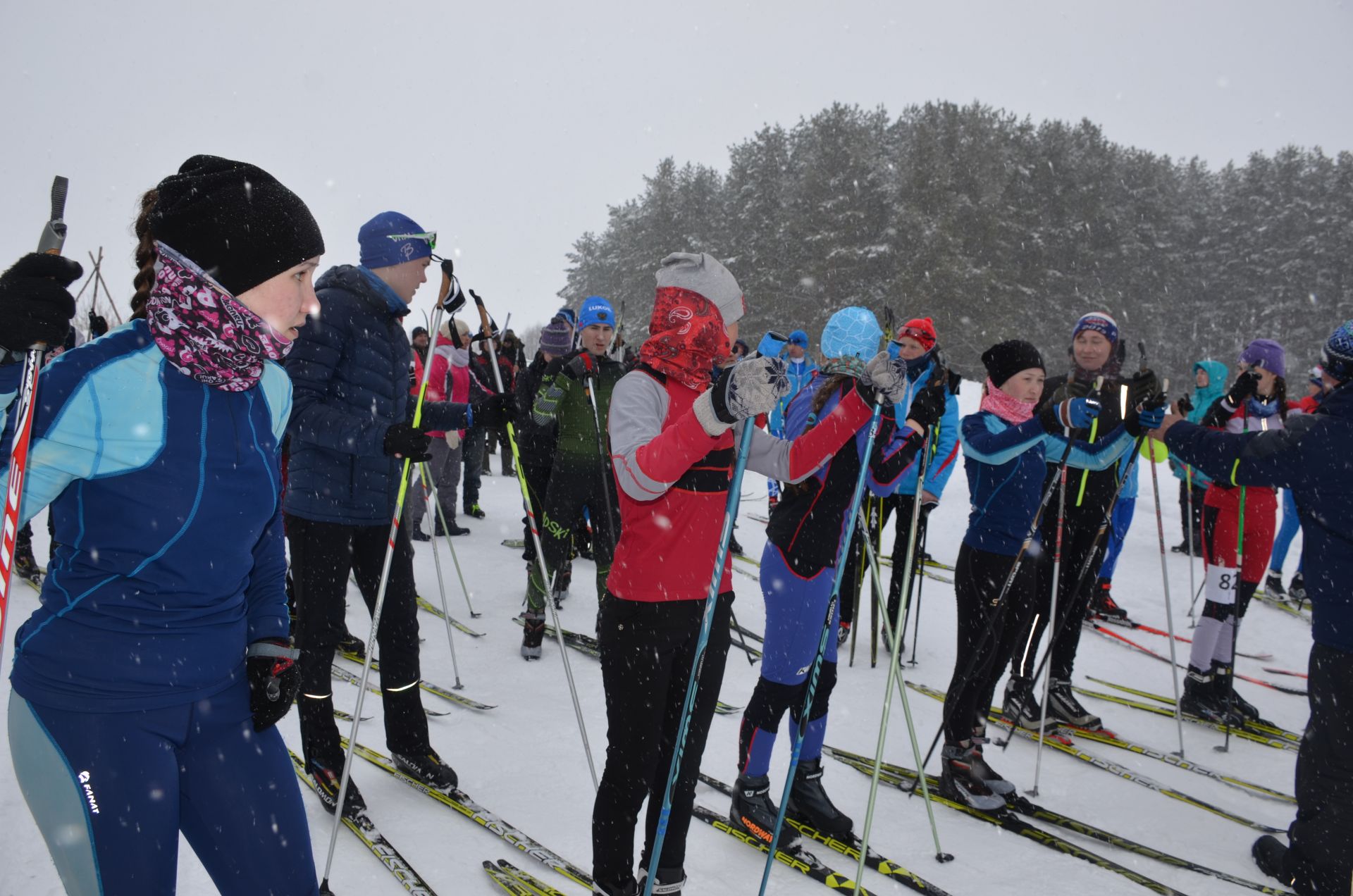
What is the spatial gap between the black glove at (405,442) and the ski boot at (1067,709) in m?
4.31

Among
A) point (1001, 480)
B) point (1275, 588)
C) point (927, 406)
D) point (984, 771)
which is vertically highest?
point (927, 406)

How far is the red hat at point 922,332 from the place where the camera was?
4574mm

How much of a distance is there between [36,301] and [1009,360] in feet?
13.9

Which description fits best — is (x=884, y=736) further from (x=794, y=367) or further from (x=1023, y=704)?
(x=794, y=367)

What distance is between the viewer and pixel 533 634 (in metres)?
5.87

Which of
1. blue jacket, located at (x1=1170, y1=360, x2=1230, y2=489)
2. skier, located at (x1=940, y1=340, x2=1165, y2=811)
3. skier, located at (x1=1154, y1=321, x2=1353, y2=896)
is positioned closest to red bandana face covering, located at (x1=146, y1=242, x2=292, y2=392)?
skier, located at (x1=940, y1=340, x2=1165, y2=811)

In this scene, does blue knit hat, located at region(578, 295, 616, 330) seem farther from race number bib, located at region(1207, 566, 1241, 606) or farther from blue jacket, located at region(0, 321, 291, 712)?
race number bib, located at region(1207, 566, 1241, 606)

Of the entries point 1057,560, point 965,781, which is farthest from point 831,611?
point 1057,560

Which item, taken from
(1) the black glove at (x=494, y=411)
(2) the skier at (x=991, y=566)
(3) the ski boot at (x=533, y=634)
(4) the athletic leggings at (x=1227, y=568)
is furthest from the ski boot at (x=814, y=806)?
(4) the athletic leggings at (x=1227, y=568)

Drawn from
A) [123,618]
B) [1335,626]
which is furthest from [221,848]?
[1335,626]

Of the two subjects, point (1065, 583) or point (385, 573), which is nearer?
point (385, 573)

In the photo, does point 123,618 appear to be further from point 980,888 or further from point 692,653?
point 980,888

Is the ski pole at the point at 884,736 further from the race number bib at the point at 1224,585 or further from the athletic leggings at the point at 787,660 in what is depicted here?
the race number bib at the point at 1224,585

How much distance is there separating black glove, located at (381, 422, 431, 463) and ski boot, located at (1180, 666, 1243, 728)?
5.27 metres
